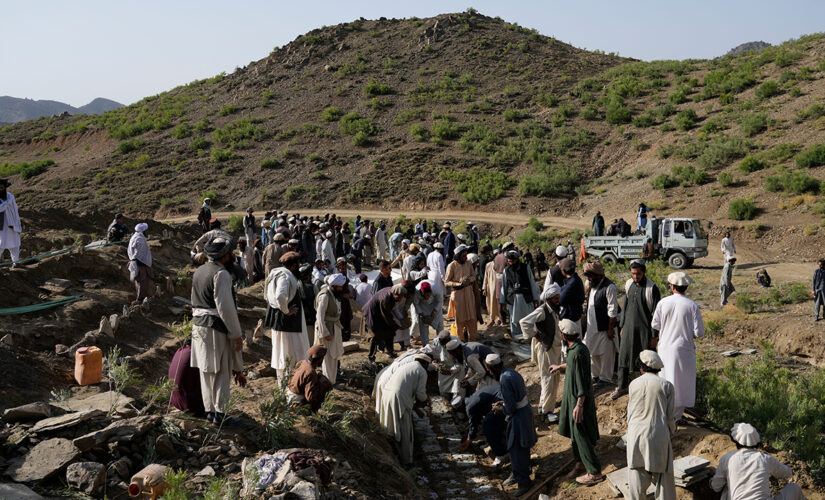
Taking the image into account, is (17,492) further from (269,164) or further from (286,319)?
(269,164)

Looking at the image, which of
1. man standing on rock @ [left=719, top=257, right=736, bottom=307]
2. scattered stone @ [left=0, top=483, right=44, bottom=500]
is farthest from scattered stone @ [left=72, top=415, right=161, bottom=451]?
man standing on rock @ [left=719, top=257, right=736, bottom=307]

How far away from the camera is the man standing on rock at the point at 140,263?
978 centimetres

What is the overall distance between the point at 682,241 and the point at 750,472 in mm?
15897

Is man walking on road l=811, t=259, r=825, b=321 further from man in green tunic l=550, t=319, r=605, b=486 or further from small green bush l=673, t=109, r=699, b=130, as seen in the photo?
small green bush l=673, t=109, r=699, b=130

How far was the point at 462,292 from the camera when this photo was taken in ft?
32.4

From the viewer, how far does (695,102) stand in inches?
1462

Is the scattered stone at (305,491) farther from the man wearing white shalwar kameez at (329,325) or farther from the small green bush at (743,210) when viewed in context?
the small green bush at (743,210)

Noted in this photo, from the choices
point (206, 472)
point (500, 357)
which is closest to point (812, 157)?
point (500, 357)

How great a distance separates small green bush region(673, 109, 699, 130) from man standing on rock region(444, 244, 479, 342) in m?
28.6

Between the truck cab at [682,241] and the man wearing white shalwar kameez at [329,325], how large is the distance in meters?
14.6

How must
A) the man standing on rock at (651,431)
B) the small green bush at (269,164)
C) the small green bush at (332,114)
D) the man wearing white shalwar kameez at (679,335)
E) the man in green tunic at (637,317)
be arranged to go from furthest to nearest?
the small green bush at (332,114)
the small green bush at (269,164)
the man in green tunic at (637,317)
the man wearing white shalwar kameez at (679,335)
the man standing on rock at (651,431)

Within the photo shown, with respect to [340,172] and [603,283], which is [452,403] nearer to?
[603,283]

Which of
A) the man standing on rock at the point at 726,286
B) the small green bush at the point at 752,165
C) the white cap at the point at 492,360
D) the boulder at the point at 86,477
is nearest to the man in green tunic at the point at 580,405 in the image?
the white cap at the point at 492,360

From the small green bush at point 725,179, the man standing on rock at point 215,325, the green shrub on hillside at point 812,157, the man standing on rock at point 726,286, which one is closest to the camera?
the man standing on rock at point 215,325
